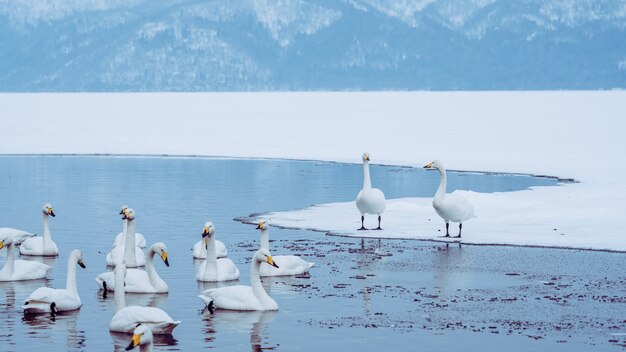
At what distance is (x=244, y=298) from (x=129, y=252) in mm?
3924

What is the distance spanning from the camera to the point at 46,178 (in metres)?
38.7

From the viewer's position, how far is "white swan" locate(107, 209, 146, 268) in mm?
19812

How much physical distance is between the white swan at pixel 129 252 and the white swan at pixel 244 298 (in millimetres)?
3123

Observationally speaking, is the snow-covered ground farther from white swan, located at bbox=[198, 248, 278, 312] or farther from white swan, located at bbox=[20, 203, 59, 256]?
white swan, located at bbox=[198, 248, 278, 312]

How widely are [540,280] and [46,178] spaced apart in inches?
890


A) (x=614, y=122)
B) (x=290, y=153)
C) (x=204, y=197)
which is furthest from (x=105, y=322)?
(x=614, y=122)

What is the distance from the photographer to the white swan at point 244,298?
1688 cm

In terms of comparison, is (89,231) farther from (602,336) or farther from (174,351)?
(602,336)

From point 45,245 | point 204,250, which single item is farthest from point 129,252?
point 45,245

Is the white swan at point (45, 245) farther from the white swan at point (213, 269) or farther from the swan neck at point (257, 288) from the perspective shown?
the swan neck at point (257, 288)

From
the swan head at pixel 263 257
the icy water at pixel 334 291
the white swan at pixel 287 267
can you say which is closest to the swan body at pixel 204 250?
the icy water at pixel 334 291

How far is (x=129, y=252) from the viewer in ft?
66.3

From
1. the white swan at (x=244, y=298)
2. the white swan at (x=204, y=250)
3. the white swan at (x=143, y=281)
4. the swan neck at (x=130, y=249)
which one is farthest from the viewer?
the white swan at (x=204, y=250)

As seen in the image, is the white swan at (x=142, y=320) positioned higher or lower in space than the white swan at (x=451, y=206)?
lower
